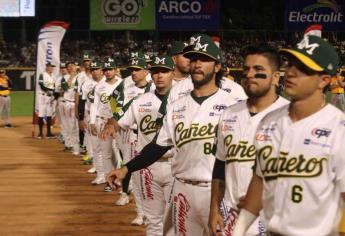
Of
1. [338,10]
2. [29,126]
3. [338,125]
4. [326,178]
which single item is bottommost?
[29,126]

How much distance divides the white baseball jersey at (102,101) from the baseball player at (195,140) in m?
6.54

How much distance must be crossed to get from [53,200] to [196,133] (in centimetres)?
645

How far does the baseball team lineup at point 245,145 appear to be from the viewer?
12.9 ft

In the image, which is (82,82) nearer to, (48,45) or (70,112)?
(70,112)

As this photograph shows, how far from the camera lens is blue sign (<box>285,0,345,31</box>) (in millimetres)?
35500

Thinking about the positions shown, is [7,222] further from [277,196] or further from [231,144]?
[277,196]

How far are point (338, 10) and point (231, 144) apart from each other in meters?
32.4

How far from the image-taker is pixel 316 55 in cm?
393

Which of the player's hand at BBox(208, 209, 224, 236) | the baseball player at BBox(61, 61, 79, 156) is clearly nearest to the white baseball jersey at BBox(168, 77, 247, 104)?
the player's hand at BBox(208, 209, 224, 236)

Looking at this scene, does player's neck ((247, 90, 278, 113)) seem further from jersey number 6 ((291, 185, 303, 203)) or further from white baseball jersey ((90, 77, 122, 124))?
white baseball jersey ((90, 77, 122, 124))

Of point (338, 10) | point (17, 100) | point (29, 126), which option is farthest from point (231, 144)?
point (338, 10)

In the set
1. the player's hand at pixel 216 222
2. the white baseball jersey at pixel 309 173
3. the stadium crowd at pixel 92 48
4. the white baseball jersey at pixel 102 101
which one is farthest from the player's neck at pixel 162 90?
the stadium crowd at pixel 92 48

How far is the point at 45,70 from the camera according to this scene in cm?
1962

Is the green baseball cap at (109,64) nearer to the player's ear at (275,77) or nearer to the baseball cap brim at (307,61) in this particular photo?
the player's ear at (275,77)
